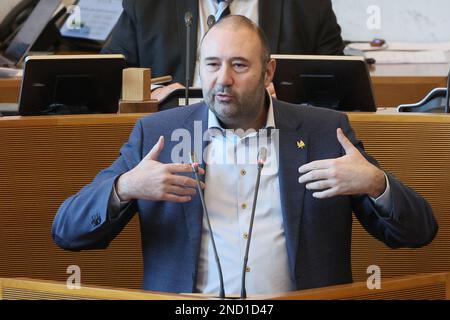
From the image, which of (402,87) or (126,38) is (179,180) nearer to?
(126,38)

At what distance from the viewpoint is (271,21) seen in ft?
14.9

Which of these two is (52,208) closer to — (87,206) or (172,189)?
(87,206)

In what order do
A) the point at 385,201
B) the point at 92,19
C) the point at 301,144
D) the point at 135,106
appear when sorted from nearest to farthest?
the point at 385,201
the point at 301,144
the point at 135,106
the point at 92,19

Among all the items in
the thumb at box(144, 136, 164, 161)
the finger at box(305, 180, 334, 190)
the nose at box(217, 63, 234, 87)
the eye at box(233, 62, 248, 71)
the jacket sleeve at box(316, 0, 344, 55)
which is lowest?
the finger at box(305, 180, 334, 190)

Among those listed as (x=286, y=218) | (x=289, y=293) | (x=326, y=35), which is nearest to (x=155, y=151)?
(x=286, y=218)

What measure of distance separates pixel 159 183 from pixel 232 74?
39cm

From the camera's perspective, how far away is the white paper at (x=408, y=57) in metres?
6.11

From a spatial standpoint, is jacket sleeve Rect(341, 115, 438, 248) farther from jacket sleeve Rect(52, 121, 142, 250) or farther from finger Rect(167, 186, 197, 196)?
jacket sleeve Rect(52, 121, 142, 250)

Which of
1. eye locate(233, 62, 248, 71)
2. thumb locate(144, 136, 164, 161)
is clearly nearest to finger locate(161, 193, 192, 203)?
thumb locate(144, 136, 164, 161)

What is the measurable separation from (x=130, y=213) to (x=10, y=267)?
842mm

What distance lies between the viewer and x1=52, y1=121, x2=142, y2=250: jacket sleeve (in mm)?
2625

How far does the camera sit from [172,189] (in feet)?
8.22

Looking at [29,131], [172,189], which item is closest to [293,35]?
[29,131]

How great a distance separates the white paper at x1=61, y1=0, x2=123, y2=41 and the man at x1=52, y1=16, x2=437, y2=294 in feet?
11.8
